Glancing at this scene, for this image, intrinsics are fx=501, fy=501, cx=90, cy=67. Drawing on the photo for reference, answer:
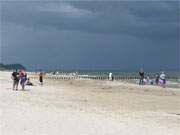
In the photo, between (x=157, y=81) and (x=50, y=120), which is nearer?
(x=50, y=120)

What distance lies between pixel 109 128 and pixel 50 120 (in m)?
2.06

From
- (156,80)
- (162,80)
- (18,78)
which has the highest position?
(18,78)

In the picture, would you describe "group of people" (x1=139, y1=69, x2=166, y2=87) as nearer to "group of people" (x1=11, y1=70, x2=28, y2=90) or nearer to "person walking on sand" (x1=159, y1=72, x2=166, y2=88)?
"person walking on sand" (x1=159, y1=72, x2=166, y2=88)

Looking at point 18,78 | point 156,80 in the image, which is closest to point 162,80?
point 156,80

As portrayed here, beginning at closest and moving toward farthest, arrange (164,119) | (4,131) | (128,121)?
(4,131) < (128,121) < (164,119)

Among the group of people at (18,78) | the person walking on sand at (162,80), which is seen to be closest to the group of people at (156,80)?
the person walking on sand at (162,80)

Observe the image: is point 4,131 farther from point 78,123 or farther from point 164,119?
point 164,119

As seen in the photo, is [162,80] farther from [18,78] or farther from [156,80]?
[18,78]

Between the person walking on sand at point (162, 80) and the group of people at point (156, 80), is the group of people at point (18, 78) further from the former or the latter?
the person walking on sand at point (162, 80)

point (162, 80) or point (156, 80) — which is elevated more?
point (162, 80)

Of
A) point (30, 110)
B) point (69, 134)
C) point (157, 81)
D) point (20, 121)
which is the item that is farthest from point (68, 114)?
point (157, 81)

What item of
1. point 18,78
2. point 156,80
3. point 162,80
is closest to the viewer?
point 18,78

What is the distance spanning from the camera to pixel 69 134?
1366 centimetres

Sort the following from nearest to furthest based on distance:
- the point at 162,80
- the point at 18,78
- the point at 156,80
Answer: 1. the point at 18,78
2. the point at 162,80
3. the point at 156,80
